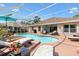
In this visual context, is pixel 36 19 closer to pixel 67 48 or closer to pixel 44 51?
pixel 44 51

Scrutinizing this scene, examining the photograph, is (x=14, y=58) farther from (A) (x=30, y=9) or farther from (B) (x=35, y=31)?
(A) (x=30, y=9)

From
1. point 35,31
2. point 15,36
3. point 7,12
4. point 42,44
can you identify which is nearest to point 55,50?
point 42,44

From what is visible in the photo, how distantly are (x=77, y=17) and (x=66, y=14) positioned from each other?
340 mm

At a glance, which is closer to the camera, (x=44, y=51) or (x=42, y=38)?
(x=44, y=51)

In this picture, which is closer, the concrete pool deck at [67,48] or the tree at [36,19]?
the concrete pool deck at [67,48]

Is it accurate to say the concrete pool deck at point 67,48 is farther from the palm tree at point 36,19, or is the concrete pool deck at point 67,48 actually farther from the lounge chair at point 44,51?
the palm tree at point 36,19

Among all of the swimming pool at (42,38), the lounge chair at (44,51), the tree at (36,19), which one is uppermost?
the tree at (36,19)

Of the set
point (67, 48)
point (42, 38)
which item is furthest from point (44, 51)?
point (67, 48)

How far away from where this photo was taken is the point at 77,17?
5305mm

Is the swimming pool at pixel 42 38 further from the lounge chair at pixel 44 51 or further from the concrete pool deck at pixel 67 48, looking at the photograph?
the lounge chair at pixel 44 51

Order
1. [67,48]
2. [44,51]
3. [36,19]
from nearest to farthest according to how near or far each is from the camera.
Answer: [44,51]
[67,48]
[36,19]

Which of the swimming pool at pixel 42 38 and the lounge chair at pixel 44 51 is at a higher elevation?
the swimming pool at pixel 42 38

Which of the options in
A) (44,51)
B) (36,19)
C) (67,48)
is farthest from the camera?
(36,19)

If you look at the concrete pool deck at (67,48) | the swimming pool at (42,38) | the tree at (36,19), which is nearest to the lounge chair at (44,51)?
the concrete pool deck at (67,48)
